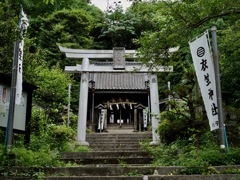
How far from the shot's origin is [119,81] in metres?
24.3

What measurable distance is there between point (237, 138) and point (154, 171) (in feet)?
14.6

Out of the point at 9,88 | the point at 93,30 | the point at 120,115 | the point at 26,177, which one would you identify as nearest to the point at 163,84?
the point at 120,115

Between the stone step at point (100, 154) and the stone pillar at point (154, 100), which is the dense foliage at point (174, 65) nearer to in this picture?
the stone step at point (100, 154)

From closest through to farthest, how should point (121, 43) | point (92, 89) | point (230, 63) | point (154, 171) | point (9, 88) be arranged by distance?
point (154, 171) → point (9, 88) → point (230, 63) → point (92, 89) → point (121, 43)

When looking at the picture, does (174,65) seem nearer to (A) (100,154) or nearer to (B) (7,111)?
(A) (100,154)

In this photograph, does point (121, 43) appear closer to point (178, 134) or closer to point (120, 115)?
point (120, 115)

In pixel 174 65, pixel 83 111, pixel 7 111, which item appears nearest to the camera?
pixel 7 111

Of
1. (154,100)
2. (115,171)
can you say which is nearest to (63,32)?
(154,100)

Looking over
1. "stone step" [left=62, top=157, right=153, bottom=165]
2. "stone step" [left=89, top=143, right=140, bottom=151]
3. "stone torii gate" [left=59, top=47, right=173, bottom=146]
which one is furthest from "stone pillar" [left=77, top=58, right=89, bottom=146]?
"stone step" [left=62, top=157, right=153, bottom=165]

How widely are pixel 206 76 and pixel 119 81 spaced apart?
1699 cm

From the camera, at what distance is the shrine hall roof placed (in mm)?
22875

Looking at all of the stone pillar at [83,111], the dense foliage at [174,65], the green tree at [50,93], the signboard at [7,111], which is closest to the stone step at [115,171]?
the dense foliage at [174,65]

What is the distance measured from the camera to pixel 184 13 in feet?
25.3

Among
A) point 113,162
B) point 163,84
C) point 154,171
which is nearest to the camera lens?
point 154,171
